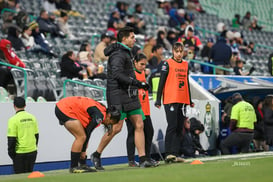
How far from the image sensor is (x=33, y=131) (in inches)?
416

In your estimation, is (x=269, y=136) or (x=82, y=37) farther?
(x=82, y=37)

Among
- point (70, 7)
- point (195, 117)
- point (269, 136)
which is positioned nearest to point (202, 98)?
point (195, 117)

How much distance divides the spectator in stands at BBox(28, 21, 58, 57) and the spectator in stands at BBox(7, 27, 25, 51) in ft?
2.06

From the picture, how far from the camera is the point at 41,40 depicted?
18.2 meters

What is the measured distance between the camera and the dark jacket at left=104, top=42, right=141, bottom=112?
9562 millimetres

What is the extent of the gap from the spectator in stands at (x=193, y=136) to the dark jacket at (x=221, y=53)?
261 inches

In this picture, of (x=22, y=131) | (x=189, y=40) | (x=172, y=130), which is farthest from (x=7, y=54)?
(x=189, y=40)

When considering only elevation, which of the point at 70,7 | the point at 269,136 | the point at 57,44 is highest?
the point at 70,7

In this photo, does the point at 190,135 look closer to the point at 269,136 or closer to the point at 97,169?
the point at 269,136

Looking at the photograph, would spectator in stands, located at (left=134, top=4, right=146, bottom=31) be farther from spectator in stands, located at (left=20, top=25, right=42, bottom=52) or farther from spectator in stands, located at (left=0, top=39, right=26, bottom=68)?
spectator in stands, located at (left=0, top=39, right=26, bottom=68)

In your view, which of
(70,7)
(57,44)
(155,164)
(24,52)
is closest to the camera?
(155,164)

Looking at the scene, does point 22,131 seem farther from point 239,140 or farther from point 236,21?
point 236,21

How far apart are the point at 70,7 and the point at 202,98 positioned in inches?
339

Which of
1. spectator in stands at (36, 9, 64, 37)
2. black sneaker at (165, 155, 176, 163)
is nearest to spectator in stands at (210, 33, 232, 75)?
spectator in stands at (36, 9, 64, 37)
